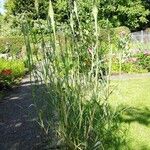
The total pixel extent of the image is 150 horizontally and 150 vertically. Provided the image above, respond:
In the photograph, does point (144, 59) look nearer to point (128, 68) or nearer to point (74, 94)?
point (128, 68)

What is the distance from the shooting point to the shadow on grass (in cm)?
815

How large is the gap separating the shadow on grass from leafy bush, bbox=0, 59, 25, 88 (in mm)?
5736

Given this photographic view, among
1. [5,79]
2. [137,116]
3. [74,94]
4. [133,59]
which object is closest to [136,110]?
[137,116]

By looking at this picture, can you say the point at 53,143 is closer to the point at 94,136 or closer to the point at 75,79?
the point at 94,136

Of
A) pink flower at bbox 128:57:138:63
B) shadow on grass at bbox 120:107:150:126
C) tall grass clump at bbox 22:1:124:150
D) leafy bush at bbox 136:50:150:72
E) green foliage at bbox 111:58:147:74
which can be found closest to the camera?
tall grass clump at bbox 22:1:124:150

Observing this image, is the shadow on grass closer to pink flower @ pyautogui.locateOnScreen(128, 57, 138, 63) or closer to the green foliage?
the green foliage

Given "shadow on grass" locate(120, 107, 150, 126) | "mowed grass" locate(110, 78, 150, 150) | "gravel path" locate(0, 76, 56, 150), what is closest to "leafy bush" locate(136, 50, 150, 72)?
"mowed grass" locate(110, 78, 150, 150)

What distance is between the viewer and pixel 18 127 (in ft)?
26.0

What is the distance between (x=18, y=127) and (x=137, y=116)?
90.5 inches

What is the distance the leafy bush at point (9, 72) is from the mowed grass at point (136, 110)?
135 inches

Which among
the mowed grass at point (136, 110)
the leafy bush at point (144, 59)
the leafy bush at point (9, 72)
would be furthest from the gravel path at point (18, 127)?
the leafy bush at point (144, 59)

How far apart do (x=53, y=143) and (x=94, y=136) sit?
1.91ft

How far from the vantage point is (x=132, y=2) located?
48094 millimetres

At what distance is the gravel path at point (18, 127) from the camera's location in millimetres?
6785
